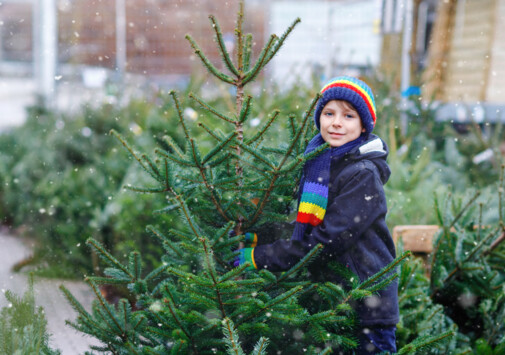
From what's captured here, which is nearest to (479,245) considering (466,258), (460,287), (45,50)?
(466,258)

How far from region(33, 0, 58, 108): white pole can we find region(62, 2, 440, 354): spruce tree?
6781 mm

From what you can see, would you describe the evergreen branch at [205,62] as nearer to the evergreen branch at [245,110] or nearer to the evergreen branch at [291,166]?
the evergreen branch at [245,110]

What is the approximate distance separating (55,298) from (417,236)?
2.54 m

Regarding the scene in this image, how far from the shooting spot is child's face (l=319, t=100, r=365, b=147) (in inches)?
83.8

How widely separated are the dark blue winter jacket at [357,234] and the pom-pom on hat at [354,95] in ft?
0.36

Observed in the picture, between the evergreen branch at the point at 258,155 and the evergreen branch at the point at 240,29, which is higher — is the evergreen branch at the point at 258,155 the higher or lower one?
the lower one

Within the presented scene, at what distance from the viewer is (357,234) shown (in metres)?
2.02

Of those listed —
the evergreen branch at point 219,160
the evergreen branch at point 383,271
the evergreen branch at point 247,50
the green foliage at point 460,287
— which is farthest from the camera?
the green foliage at point 460,287

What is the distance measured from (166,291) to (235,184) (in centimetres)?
57

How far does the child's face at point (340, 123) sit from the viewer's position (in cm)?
213

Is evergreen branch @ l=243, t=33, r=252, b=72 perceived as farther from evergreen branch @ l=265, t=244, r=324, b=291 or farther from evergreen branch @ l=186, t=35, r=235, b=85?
evergreen branch @ l=265, t=244, r=324, b=291

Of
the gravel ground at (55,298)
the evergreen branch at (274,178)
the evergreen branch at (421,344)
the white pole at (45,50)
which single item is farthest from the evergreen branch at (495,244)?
the white pole at (45,50)

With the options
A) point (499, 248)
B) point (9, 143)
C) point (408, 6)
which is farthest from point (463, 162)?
point (9, 143)

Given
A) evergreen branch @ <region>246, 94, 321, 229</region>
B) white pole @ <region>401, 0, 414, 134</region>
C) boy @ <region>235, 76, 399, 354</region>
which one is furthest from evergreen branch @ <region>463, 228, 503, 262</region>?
white pole @ <region>401, 0, 414, 134</region>
